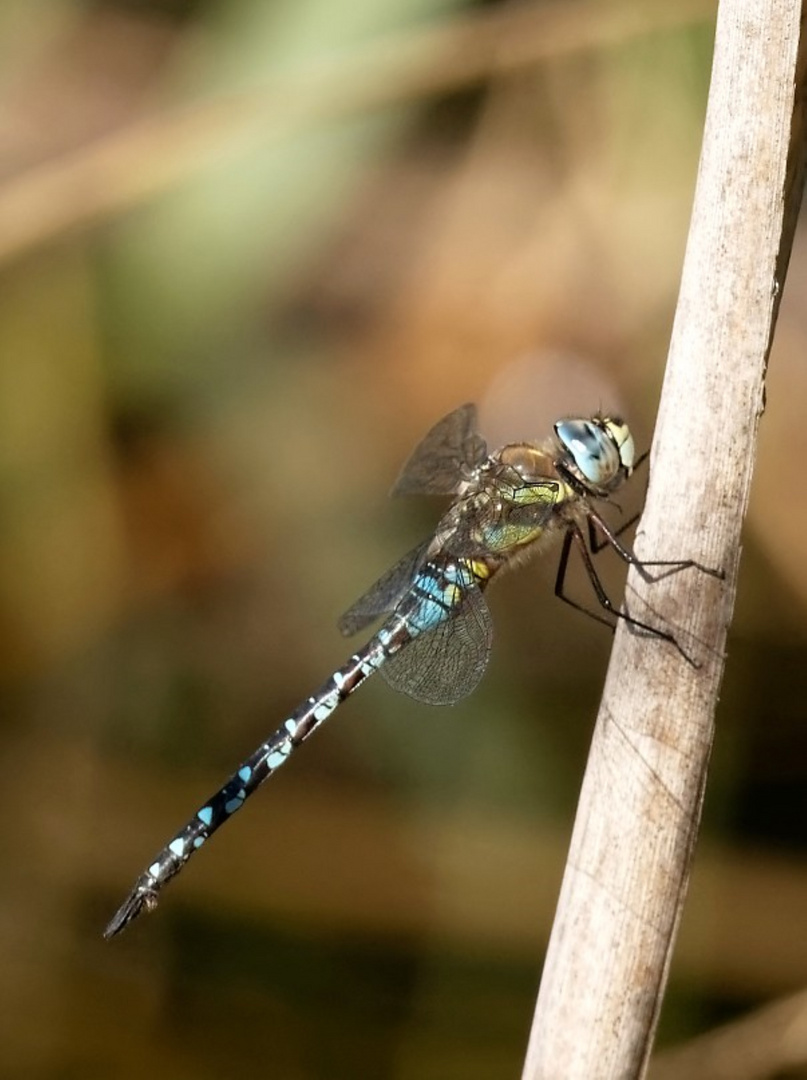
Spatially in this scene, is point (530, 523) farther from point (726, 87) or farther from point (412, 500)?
point (726, 87)

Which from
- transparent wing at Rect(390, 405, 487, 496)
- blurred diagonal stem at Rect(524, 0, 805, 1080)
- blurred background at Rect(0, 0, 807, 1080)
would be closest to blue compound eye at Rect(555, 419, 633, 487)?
transparent wing at Rect(390, 405, 487, 496)

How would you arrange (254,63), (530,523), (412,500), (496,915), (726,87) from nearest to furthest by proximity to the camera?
1. (726,87)
2. (530,523)
3. (496,915)
4. (254,63)
5. (412,500)

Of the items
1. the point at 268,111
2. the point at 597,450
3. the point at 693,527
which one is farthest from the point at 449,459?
the point at 693,527

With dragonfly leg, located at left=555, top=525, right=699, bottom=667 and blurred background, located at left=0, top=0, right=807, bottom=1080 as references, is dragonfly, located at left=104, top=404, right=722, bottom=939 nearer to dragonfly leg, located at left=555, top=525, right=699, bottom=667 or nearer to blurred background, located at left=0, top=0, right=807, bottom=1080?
dragonfly leg, located at left=555, top=525, right=699, bottom=667

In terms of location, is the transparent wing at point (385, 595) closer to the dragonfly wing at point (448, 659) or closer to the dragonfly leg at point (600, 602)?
the dragonfly wing at point (448, 659)

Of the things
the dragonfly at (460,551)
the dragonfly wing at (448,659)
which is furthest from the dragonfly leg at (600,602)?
the dragonfly wing at (448,659)

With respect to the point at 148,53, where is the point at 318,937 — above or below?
below

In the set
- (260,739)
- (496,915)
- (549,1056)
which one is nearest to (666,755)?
(549,1056)

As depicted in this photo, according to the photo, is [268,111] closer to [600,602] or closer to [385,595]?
[385,595]
